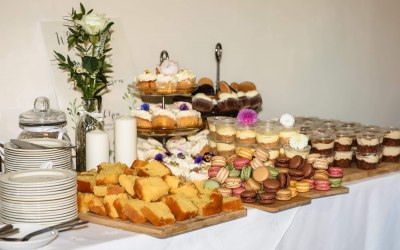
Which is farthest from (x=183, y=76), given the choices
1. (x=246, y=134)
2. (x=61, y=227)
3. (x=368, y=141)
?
(x=61, y=227)

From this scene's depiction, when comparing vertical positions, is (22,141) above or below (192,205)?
above

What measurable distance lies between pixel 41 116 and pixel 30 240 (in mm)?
767


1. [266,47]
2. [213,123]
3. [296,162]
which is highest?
[266,47]

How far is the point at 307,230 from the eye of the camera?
2.31 m

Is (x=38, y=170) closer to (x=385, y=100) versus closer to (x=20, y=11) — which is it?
(x=20, y=11)

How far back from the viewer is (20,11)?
2.46 meters

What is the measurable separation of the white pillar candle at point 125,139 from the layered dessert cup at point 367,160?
1022 mm

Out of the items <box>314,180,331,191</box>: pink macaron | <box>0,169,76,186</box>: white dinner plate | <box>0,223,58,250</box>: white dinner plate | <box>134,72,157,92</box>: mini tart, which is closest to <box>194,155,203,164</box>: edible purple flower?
<box>134,72,157,92</box>: mini tart

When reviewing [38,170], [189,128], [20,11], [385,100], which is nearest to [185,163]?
[189,128]

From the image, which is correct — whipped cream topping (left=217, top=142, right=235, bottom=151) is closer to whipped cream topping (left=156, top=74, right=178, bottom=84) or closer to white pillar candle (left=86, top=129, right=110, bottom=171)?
whipped cream topping (left=156, top=74, right=178, bottom=84)

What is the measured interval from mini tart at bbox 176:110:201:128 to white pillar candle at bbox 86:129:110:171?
35cm

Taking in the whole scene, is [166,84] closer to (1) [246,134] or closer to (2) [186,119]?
(2) [186,119]

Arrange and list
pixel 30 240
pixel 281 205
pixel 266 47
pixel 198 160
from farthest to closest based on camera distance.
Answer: pixel 266 47
pixel 198 160
pixel 281 205
pixel 30 240

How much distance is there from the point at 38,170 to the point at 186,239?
49 centimetres
